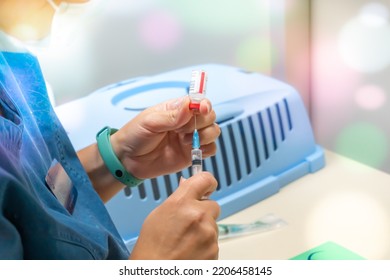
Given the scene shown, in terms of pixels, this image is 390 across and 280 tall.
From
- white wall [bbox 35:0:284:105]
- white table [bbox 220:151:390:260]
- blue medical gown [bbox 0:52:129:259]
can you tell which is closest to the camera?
blue medical gown [bbox 0:52:129:259]

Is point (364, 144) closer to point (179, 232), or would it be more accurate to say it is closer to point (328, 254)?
point (328, 254)

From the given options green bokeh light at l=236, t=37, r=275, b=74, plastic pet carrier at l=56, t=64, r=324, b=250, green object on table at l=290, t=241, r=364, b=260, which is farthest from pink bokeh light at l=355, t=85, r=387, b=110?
green object on table at l=290, t=241, r=364, b=260

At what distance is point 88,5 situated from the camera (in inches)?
43.3

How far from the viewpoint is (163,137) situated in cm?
72

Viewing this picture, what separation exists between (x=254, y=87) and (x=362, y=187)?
29 cm

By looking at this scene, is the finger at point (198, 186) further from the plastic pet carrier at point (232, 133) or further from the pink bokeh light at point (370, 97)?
the pink bokeh light at point (370, 97)

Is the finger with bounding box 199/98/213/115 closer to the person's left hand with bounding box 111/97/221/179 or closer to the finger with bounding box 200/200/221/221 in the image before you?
the person's left hand with bounding box 111/97/221/179

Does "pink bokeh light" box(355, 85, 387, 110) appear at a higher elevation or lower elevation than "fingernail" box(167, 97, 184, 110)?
lower

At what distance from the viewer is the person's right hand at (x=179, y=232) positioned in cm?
52

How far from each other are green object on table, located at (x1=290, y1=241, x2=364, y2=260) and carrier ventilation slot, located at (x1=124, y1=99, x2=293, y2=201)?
229 millimetres

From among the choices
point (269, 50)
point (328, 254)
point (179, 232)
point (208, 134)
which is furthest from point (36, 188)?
point (269, 50)

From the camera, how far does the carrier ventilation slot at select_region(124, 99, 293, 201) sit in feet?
3.24

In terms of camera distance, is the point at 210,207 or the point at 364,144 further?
the point at 364,144

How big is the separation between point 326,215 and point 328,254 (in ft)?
0.43
